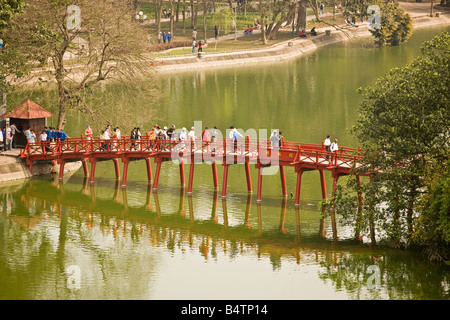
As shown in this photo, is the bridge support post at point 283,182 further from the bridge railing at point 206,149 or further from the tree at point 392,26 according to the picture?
the tree at point 392,26

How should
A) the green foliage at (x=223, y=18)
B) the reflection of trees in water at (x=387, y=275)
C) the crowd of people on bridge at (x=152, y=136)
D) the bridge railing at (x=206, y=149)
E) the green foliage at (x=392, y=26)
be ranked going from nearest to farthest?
the reflection of trees in water at (x=387, y=275) → the bridge railing at (x=206, y=149) → the crowd of people on bridge at (x=152, y=136) → the green foliage at (x=392, y=26) → the green foliage at (x=223, y=18)

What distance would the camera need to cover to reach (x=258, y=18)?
130250 millimetres

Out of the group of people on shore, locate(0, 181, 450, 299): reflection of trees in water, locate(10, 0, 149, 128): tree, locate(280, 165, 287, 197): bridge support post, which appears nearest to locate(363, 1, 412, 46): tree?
the group of people on shore

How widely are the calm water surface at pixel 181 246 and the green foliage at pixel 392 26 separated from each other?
6067 centimetres

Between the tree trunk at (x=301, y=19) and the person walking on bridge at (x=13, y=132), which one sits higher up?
the tree trunk at (x=301, y=19)

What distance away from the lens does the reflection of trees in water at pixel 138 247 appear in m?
37.5

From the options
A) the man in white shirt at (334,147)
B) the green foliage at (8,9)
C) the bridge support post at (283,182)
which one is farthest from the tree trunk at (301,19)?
the green foliage at (8,9)

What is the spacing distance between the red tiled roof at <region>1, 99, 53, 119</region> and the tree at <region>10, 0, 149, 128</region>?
1.31 metres

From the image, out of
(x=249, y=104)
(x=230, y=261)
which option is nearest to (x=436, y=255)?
(x=230, y=261)

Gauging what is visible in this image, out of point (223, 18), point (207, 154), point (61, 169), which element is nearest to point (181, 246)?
point (207, 154)

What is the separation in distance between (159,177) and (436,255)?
22108 millimetres

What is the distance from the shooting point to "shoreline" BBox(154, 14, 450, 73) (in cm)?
10312

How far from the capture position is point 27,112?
55.7m

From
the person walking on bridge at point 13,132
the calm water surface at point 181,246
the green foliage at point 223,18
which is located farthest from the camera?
the green foliage at point 223,18
